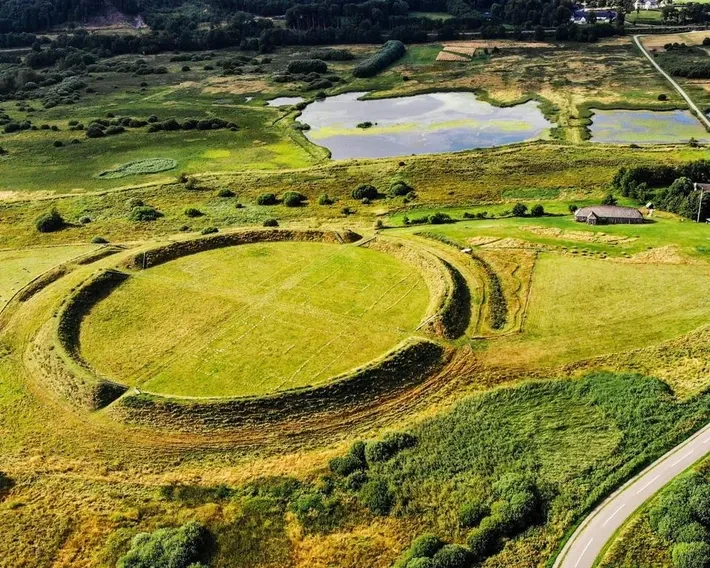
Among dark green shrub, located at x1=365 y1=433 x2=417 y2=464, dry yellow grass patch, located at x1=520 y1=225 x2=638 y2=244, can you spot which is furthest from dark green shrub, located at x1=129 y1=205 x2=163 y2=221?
dark green shrub, located at x1=365 y1=433 x2=417 y2=464

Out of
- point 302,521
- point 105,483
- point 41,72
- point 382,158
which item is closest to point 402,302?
point 302,521

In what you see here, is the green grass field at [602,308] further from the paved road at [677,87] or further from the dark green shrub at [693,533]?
the paved road at [677,87]

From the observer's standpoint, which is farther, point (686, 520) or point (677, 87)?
point (677, 87)

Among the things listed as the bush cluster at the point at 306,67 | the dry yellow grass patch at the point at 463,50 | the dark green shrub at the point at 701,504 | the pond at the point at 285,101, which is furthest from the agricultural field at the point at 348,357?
the dry yellow grass patch at the point at 463,50

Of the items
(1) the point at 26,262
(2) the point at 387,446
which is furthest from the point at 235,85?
(2) the point at 387,446

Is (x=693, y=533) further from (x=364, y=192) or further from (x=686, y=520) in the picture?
(x=364, y=192)

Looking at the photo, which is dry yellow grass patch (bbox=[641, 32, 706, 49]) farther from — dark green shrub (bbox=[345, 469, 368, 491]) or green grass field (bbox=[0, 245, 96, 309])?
dark green shrub (bbox=[345, 469, 368, 491])

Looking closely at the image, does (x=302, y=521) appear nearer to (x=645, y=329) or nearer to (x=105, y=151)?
(x=645, y=329)
